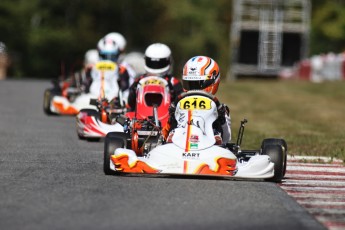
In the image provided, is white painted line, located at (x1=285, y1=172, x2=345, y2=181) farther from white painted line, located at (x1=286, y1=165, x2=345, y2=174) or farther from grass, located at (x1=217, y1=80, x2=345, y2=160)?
grass, located at (x1=217, y1=80, x2=345, y2=160)

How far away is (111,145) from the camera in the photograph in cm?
1085

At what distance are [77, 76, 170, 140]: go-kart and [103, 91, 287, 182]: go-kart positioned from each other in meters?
2.05

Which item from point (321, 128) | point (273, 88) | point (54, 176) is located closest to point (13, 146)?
point (54, 176)

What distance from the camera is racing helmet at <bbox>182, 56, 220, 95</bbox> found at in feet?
37.7

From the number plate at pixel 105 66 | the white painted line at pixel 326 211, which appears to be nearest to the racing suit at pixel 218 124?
the white painted line at pixel 326 211

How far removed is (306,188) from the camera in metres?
10.4

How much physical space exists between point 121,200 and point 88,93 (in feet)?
33.1

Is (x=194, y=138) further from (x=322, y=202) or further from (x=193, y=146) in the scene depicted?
(x=322, y=202)

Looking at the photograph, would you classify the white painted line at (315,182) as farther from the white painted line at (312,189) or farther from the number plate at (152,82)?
the number plate at (152,82)

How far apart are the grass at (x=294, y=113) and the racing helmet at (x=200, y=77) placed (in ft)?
8.76

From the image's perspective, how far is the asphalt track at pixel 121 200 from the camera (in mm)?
8078

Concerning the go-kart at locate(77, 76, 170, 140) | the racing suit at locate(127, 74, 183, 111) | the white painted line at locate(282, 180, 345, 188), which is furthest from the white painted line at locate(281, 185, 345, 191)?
the racing suit at locate(127, 74, 183, 111)

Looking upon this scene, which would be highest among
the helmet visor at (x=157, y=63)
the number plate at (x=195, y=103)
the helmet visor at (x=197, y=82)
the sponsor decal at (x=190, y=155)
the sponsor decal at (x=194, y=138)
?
the helmet visor at (x=157, y=63)

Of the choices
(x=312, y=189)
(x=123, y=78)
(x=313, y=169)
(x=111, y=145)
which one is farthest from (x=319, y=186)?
(x=123, y=78)
